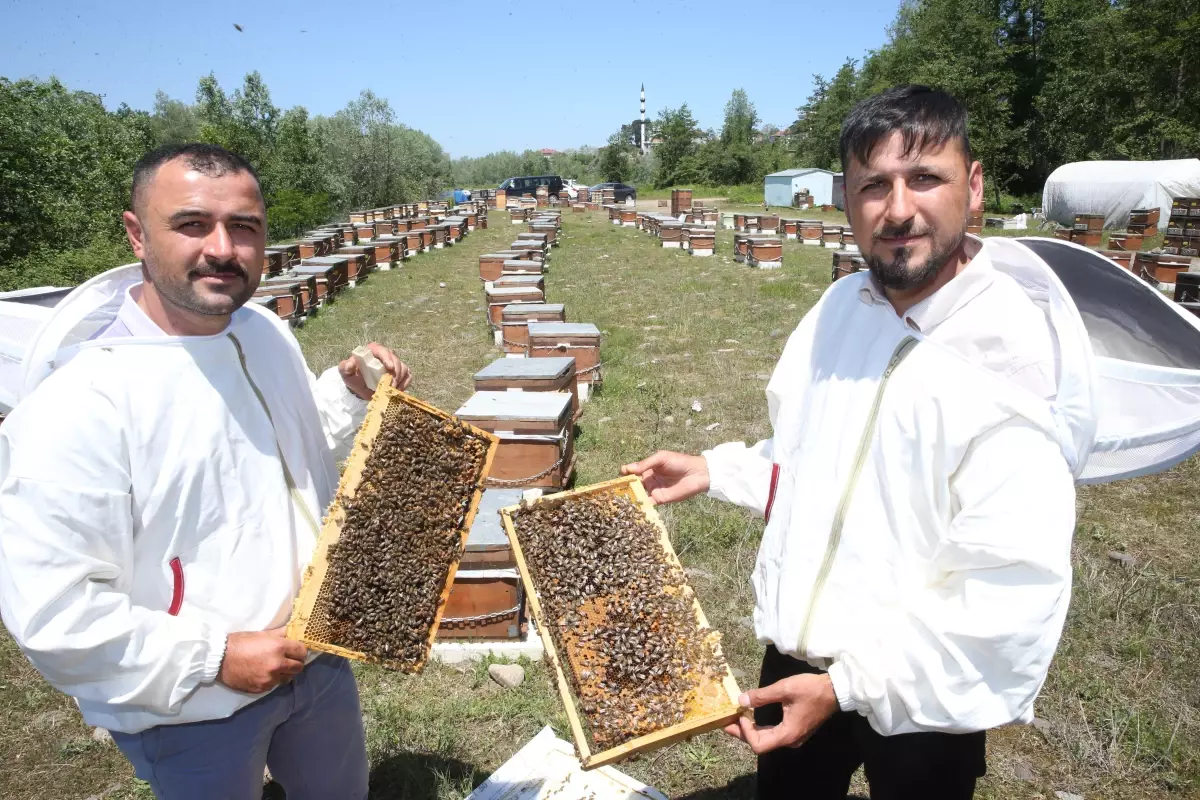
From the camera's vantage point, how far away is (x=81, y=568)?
1785mm

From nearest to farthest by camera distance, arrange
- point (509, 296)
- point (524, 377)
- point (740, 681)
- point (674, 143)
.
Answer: point (740, 681) → point (524, 377) → point (509, 296) → point (674, 143)

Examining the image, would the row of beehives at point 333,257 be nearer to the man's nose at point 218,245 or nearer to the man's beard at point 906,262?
the man's nose at point 218,245

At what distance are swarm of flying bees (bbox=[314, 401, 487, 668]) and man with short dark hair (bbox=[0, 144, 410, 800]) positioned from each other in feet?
0.51

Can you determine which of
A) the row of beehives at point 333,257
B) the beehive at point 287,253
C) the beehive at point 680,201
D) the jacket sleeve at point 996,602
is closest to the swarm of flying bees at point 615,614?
the jacket sleeve at point 996,602

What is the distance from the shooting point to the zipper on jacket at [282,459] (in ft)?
7.36

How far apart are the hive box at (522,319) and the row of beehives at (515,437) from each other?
13mm

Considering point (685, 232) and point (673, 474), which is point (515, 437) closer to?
point (673, 474)

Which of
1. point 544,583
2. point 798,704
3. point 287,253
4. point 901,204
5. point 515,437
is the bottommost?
point 515,437

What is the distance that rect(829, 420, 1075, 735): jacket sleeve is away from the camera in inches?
67.2

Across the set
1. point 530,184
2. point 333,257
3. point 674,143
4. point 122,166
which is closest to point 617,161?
point 674,143

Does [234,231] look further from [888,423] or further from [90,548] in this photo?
[888,423]

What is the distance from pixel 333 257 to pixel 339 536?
49.5 feet

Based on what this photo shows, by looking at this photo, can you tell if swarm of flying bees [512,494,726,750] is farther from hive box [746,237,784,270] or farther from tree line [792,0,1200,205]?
tree line [792,0,1200,205]

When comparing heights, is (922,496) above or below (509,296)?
above
